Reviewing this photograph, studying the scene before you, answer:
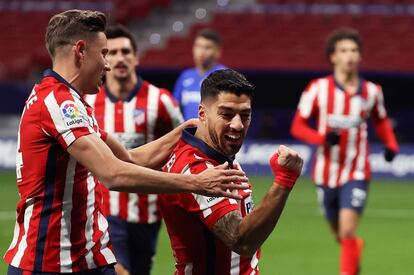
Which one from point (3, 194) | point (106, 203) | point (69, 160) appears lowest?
point (3, 194)

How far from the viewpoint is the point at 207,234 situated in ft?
14.7

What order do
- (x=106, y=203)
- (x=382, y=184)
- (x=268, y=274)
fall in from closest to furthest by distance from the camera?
1. (x=106, y=203)
2. (x=268, y=274)
3. (x=382, y=184)

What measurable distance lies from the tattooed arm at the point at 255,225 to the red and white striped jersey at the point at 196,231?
7.4 inches

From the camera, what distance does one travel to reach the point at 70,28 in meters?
4.53

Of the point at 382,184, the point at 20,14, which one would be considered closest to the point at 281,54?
the point at 382,184

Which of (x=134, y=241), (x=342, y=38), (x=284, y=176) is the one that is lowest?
(x=134, y=241)

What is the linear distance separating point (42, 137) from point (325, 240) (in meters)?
7.88

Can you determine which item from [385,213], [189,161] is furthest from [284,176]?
[385,213]

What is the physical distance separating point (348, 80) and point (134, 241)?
129 inches

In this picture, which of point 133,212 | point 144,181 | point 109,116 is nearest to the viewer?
point 144,181

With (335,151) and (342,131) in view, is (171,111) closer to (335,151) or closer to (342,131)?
(335,151)

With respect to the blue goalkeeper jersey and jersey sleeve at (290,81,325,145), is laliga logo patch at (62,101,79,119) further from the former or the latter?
the blue goalkeeper jersey

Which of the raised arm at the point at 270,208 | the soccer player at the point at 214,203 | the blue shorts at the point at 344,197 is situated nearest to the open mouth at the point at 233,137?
the soccer player at the point at 214,203

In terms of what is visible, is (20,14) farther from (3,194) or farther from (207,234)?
(207,234)
